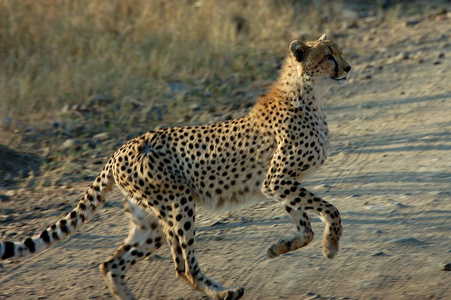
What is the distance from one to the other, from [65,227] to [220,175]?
2.92 ft

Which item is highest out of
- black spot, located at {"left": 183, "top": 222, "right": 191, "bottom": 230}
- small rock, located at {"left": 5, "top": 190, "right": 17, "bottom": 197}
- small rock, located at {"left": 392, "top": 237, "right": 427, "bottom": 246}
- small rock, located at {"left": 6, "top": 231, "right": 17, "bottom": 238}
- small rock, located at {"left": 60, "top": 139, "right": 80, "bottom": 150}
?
small rock, located at {"left": 60, "top": 139, "right": 80, "bottom": 150}

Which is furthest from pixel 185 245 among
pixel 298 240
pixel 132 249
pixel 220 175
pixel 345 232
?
pixel 345 232

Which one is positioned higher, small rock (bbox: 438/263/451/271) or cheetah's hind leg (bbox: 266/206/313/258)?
cheetah's hind leg (bbox: 266/206/313/258)

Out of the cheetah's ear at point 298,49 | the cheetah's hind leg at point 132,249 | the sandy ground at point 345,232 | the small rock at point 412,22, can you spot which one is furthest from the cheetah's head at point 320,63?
the small rock at point 412,22

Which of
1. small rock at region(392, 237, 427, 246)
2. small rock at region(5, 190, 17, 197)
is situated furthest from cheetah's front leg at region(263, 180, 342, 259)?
small rock at region(5, 190, 17, 197)

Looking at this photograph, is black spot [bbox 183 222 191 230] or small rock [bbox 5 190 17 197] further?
small rock [bbox 5 190 17 197]

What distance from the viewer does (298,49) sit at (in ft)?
12.9

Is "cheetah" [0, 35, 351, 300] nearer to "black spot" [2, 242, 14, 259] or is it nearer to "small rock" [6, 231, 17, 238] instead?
"black spot" [2, 242, 14, 259]

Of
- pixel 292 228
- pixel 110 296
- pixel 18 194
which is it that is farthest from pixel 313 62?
pixel 18 194

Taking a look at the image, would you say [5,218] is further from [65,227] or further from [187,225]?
[187,225]

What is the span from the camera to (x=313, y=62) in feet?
12.9

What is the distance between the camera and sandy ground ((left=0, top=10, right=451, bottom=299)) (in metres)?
3.65

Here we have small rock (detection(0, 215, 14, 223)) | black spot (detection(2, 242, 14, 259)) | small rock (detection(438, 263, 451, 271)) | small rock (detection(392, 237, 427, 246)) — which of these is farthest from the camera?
small rock (detection(0, 215, 14, 223))

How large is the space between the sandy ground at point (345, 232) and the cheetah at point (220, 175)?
22 cm
